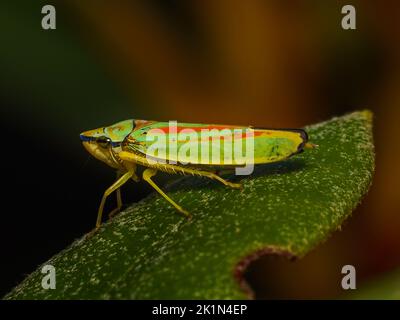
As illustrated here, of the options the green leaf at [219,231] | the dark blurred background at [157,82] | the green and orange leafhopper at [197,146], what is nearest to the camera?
the green leaf at [219,231]

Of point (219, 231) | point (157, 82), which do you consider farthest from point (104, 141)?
point (219, 231)

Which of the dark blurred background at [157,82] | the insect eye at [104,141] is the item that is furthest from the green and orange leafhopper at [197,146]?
the dark blurred background at [157,82]

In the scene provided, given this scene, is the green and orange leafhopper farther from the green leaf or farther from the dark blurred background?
the dark blurred background

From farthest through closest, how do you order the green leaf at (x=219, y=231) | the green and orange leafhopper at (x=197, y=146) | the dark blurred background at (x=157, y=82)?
the dark blurred background at (x=157, y=82) < the green and orange leafhopper at (x=197, y=146) < the green leaf at (x=219, y=231)

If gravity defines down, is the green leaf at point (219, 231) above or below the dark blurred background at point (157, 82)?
below

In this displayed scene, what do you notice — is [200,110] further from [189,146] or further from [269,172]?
[269,172]

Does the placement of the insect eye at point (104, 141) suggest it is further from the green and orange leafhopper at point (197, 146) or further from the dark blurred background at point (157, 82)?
the dark blurred background at point (157, 82)
